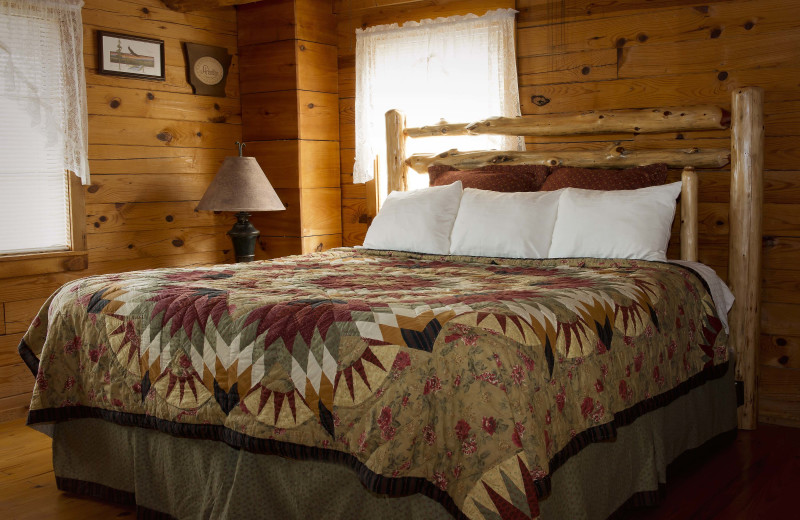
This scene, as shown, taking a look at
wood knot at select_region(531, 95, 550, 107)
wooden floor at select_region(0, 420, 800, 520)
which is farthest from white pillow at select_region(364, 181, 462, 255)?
wooden floor at select_region(0, 420, 800, 520)

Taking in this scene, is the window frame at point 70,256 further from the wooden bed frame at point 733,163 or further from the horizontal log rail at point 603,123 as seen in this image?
the wooden bed frame at point 733,163

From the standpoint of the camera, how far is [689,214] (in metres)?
3.39

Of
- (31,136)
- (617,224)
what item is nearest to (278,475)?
(617,224)

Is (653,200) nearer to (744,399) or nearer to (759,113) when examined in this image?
(759,113)

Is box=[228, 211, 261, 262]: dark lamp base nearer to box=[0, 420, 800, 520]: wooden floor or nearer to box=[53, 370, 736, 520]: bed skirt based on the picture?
box=[0, 420, 800, 520]: wooden floor

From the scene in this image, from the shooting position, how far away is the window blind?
365 cm

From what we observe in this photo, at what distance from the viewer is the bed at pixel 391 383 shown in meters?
1.86

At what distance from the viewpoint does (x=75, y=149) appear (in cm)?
388

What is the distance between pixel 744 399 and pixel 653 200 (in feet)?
3.26

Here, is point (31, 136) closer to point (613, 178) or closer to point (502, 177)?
point (502, 177)

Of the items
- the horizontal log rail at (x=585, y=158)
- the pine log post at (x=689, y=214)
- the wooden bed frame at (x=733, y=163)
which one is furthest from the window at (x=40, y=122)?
the pine log post at (x=689, y=214)

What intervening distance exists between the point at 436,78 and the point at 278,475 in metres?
2.81

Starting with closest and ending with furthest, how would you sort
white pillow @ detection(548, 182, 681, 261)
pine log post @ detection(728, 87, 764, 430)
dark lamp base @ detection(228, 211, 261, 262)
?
1. white pillow @ detection(548, 182, 681, 261)
2. pine log post @ detection(728, 87, 764, 430)
3. dark lamp base @ detection(228, 211, 261, 262)

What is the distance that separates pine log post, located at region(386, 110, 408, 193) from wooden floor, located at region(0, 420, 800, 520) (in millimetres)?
2152
